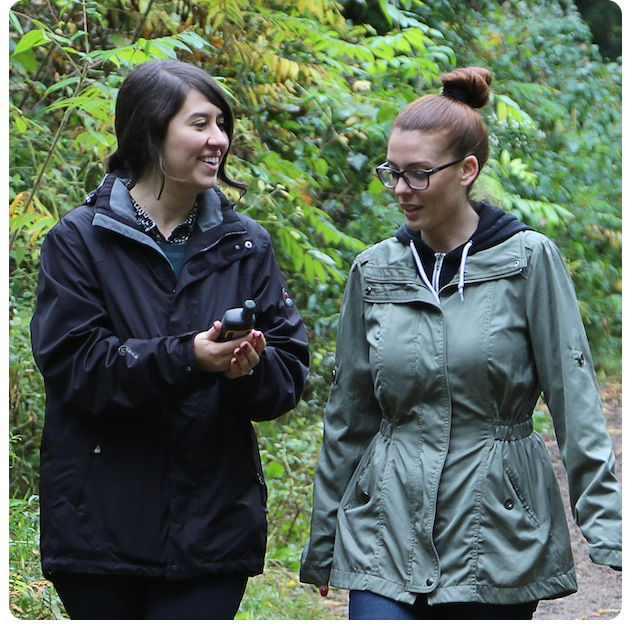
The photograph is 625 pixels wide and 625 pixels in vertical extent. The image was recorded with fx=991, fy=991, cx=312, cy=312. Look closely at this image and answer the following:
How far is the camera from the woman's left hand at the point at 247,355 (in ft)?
9.51

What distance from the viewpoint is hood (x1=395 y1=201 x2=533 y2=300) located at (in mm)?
3023

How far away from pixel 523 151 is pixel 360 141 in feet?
9.44

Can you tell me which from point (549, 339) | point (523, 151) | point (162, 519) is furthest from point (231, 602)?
point (523, 151)

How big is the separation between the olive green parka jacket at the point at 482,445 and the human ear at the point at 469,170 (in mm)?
226

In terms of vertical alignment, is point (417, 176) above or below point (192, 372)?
above

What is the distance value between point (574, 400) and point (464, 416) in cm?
32

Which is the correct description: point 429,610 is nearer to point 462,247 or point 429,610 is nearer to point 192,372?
point 192,372

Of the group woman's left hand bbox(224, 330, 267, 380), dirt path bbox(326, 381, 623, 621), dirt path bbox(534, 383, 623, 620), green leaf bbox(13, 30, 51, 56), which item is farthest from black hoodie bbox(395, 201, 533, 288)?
dirt path bbox(534, 383, 623, 620)

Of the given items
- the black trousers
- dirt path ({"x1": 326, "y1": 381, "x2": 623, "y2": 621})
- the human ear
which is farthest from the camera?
dirt path ({"x1": 326, "y1": 381, "x2": 623, "y2": 621})

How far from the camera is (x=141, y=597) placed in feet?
9.91

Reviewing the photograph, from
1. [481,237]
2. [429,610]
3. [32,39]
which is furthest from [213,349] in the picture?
[32,39]

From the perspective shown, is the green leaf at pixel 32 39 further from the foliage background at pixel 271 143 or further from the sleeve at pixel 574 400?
the sleeve at pixel 574 400

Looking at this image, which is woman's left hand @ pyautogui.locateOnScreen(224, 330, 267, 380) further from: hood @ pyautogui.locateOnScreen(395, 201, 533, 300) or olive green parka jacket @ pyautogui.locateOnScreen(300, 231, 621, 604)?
hood @ pyautogui.locateOnScreen(395, 201, 533, 300)

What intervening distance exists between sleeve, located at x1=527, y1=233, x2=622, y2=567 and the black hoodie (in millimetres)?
135
